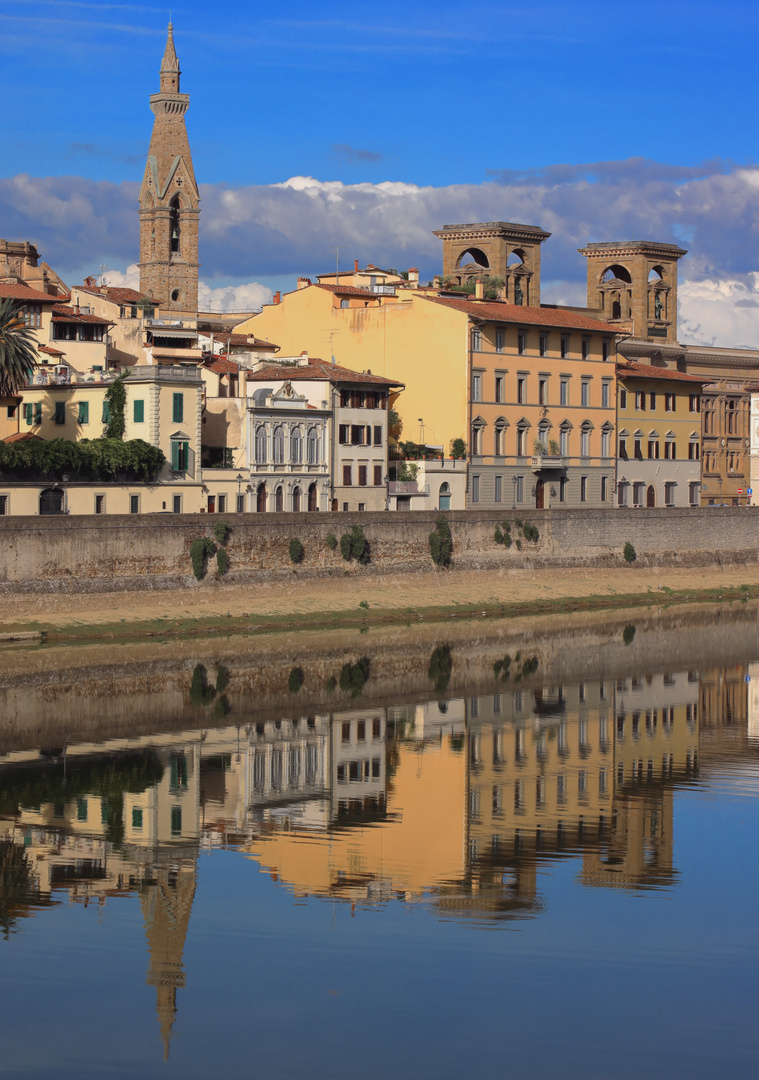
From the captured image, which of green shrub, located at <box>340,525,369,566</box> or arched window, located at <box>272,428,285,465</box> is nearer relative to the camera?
green shrub, located at <box>340,525,369,566</box>

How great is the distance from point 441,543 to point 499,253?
48312 millimetres

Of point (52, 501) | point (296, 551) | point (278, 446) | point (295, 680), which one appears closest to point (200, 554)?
point (296, 551)

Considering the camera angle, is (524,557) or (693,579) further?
(693,579)

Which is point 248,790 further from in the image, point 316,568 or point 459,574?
point 459,574

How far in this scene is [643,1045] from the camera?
20.2m

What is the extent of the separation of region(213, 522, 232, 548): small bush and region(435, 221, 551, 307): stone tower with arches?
54214mm

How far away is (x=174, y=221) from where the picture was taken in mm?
140375

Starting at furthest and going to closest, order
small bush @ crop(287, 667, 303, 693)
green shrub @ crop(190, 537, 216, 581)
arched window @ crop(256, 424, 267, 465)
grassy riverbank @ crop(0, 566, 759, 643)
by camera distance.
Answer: arched window @ crop(256, 424, 267, 465), green shrub @ crop(190, 537, 216, 581), grassy riverbank @ crop(0, 566, 759, 643), small bush @ crop(287, 667, 303, 693)

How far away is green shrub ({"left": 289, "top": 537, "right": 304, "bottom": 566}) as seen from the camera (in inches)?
2542

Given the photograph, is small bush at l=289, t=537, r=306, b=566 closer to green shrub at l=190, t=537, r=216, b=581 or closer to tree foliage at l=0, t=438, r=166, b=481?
green shrub at l=190, t=537, r=216, b=581

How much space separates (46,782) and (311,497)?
41326 mm

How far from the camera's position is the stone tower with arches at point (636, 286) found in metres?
119

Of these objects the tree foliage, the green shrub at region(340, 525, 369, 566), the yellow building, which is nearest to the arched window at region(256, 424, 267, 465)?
the tree foliage

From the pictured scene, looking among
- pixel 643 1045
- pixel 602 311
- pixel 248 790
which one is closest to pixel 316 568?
pixel 248 790
